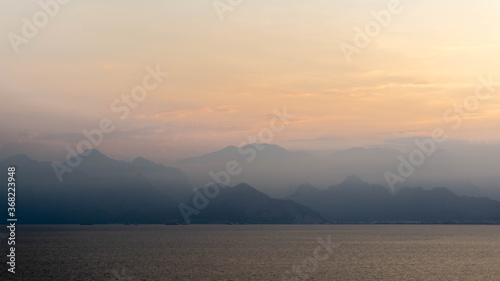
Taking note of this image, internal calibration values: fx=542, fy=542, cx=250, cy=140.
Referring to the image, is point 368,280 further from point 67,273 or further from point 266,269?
point 67,273

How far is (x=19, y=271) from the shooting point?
406ft

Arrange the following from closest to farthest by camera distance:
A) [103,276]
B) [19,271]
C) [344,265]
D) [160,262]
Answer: [103,276], [19,271], [344,265], [160,262]

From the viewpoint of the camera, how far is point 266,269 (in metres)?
128

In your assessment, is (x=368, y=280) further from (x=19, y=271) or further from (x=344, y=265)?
(x=19, y=271)

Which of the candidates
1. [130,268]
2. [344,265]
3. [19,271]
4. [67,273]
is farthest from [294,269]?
[19,271]

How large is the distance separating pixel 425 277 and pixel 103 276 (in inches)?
2686

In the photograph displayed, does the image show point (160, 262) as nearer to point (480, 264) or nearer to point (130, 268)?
point (130, 268)

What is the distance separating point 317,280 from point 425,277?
26.3 meters

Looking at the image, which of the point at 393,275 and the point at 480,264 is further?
the point at 480,264

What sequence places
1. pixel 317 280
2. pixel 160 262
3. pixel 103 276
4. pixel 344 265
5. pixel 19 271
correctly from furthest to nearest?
pixel 160 262 → pixel 344 265 → pixel 19 271 → pixel 103 276 → pixel 317 280

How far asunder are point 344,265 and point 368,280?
2821cm

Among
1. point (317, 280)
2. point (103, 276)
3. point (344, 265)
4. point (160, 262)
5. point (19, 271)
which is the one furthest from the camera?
point (160, 262)

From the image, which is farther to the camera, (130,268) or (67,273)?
(130,268)

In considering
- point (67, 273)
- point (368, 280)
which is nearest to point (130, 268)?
point (67, 273)
